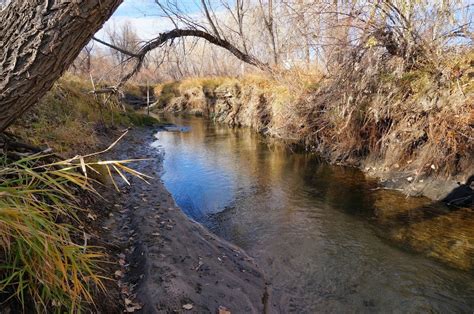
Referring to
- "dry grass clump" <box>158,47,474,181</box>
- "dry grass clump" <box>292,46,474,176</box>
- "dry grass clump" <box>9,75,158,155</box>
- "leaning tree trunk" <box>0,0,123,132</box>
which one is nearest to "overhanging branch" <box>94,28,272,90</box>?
"dry grass clump" <box>9,75,158,155</box>

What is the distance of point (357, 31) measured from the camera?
23.4 feet

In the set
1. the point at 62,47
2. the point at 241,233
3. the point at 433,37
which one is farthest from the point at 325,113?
the point at 62,47

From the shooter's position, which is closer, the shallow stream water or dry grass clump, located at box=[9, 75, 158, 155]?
the shallow stream water

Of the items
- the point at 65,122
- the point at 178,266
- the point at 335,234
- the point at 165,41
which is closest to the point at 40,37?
the point at 178,266

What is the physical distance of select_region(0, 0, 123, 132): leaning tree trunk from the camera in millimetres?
1608

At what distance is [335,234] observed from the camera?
5.23 m

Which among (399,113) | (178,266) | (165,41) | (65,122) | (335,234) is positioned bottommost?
(335,234)

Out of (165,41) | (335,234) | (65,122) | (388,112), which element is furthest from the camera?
(165,41)

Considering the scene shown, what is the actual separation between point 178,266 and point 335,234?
108 inches

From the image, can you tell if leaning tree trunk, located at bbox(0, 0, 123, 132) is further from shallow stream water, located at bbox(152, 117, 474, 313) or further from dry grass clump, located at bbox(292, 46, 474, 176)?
dry grass clump, located at bbox(292, 46, 474, 176)

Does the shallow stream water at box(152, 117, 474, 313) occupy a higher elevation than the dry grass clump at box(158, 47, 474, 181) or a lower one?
lower

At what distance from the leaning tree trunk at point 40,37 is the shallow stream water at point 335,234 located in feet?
10.1

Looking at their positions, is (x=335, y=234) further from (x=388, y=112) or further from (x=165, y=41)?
(x=165, y=41)

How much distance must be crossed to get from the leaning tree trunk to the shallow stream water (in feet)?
10.1
